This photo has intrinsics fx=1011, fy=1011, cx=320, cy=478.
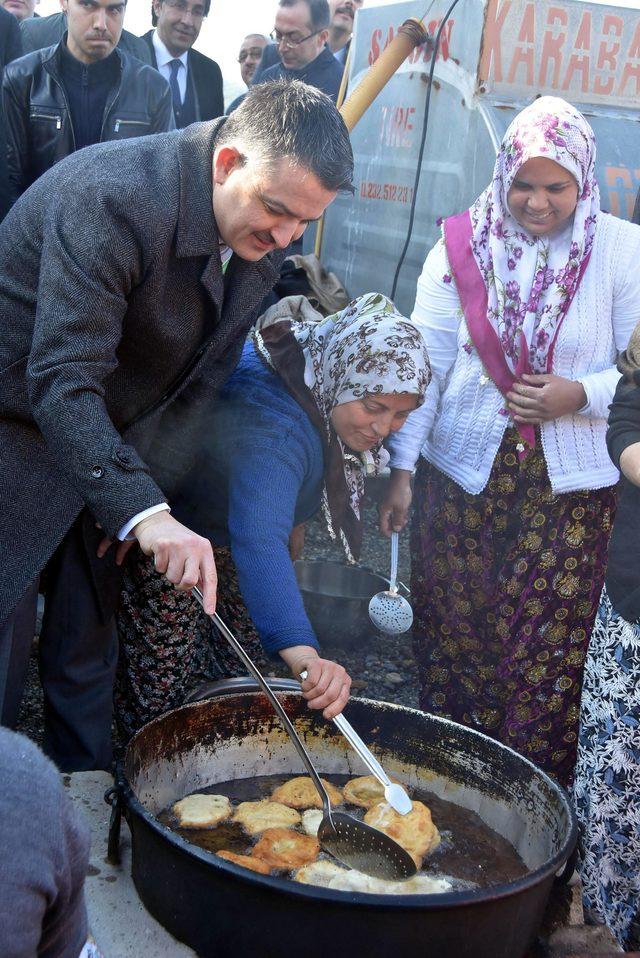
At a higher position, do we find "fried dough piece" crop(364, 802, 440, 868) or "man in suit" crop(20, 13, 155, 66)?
"man in suit" crop(20, 13, 155, 66)

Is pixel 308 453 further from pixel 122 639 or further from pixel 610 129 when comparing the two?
pixel 610 129

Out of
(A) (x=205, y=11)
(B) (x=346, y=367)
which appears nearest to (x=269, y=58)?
(A) (x=205, y=11)

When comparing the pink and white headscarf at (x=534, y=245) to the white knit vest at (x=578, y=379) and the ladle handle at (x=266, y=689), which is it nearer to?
the white knit vest at (x=578, y=379)

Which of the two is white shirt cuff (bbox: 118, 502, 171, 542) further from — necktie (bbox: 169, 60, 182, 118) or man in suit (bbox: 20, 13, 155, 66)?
man in suit (bbox: 20, 13, 155, 66)

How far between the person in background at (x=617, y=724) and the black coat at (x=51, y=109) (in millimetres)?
3102

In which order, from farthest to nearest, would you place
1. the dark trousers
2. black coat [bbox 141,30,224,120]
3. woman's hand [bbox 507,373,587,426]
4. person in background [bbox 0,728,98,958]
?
black coat [bbox 141,30,224,120], woman's hand [bbox 507,373,587,426], the dark trousers, person in background [bbox 0,728,98,958]

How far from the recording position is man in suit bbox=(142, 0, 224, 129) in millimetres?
5977

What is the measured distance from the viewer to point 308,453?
283 centimetres

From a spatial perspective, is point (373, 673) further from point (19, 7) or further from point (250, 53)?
point (19, 7)

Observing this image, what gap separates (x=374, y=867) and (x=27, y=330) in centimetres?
144

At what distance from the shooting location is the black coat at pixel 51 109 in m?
4.70

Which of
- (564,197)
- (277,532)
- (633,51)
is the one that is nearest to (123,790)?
(277,532)

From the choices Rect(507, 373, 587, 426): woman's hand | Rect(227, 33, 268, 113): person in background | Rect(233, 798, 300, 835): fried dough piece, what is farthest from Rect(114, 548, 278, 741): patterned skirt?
Answer: Rect(227, 33, 268, 113): person in background

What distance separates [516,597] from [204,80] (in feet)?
14.1
